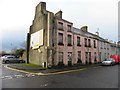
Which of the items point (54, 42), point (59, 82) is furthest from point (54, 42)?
point (59, 82)

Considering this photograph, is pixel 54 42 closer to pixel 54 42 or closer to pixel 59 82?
pixel 54 42

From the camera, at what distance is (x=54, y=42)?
1005 inches

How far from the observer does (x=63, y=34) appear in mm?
27109

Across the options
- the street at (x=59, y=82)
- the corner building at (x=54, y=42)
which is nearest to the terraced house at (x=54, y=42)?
the corner building at (x=54, y=42)

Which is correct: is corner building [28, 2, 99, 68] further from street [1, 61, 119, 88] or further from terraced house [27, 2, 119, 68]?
street [1, 61, 119, 88]

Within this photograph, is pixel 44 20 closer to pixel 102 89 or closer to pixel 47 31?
pixel 47 31

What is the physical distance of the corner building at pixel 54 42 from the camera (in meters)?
25.2

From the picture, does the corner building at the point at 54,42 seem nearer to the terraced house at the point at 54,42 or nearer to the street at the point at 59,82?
the terraced house at the point at 54,42

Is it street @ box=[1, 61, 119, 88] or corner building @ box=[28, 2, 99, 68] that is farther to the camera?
corner building @ box=[28, 2, 99, 68]

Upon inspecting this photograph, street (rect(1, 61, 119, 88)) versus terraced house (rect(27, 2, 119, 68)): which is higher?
terraced house (rect(27, 2, 119, 68))

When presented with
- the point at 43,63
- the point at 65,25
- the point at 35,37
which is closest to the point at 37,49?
the point at 35,37

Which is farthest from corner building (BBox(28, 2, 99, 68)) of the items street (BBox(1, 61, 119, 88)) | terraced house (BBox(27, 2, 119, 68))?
street (BBox(1, 61, 119, 88))

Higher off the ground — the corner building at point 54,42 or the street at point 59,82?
the corner building at point 54,42

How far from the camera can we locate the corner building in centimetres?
2523
